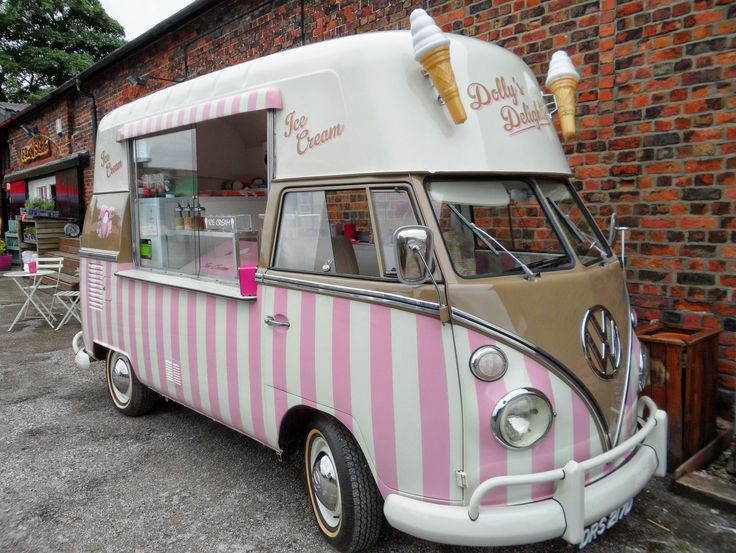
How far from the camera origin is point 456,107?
2.73 meters

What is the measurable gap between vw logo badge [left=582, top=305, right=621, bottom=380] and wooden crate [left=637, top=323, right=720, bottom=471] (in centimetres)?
106

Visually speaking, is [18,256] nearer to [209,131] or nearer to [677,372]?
[209,131]

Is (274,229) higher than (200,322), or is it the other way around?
(274,229)

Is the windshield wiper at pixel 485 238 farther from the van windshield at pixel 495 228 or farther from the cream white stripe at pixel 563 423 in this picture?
the cream white stripe at pixel 563 423

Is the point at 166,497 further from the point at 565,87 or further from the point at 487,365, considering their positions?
the point at 565,87

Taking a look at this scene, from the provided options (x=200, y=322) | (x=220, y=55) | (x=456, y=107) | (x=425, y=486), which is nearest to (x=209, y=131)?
(x=200, y=322)

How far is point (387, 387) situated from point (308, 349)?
550mm

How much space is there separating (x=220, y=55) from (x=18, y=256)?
44.5ft

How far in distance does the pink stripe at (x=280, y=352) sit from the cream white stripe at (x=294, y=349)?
0.03m

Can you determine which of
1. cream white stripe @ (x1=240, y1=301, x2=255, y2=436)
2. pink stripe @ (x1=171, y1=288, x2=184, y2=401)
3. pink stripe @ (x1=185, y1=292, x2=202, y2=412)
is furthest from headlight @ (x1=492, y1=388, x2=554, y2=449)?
pink stripe @ (x1=171, y1=288, x2=184, y2=401)

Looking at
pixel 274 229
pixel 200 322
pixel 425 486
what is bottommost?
pixel 425 486

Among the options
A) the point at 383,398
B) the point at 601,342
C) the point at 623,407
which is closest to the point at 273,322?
the point at 383,398

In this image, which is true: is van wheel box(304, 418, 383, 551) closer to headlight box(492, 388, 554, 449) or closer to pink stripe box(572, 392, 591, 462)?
headlight box(492, 388, 554, 449)

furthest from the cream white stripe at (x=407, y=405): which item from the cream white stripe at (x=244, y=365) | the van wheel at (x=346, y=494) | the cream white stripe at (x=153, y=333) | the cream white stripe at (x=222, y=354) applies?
the cream white stripe at (x=153, y=333)
